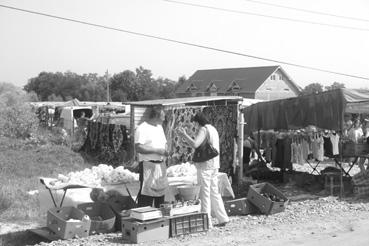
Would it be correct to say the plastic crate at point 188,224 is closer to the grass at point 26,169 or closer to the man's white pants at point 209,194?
the man's white pants at point 209,194

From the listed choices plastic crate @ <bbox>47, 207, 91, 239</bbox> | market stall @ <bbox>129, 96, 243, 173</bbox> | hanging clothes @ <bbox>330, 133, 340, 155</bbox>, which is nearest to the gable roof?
hanging clothes @ <bbox>330, 133, 340, 155</bbox>

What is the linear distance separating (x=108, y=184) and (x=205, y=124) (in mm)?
2501

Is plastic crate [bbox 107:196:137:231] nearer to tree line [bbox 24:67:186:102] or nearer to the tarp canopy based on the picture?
the tarp canopy

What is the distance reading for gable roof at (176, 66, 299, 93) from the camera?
220 ft

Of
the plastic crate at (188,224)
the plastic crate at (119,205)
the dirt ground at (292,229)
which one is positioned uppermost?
the plastic crate at (119,205)

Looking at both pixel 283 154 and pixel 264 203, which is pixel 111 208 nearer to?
pixel 264 203

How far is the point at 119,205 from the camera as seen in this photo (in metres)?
8.10

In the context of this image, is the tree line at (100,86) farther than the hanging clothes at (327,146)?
Yes

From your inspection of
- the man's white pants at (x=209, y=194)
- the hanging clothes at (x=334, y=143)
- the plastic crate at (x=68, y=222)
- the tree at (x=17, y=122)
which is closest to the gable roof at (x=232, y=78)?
the tree at (x=17, y=122)

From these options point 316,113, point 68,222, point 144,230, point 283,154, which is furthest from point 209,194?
point 283,154

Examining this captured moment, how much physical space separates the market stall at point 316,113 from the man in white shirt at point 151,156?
193 inches

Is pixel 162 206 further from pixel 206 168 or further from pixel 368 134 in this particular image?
pixel 368 134

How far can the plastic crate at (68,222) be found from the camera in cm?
718

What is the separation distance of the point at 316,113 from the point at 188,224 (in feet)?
17.4
